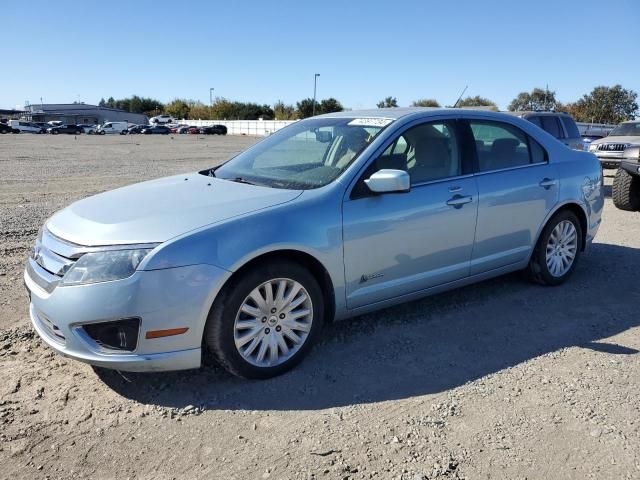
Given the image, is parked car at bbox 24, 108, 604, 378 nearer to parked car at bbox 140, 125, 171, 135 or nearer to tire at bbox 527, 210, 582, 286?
tire at bbox 527, 210, 582, 286

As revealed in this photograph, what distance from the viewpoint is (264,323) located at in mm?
3477

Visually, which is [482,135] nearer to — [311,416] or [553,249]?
[553,249]

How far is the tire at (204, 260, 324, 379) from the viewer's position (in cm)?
329

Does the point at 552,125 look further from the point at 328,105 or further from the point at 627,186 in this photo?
the point at 328,105

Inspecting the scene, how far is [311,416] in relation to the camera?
3.15 metres

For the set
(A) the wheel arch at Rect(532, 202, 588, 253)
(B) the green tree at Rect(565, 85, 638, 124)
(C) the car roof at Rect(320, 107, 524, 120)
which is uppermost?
(B) the green tree at Rect(565, 85, 638, 124)

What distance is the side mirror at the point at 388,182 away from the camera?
147 inches

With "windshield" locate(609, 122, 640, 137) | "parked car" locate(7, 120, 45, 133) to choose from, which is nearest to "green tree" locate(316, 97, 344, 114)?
"parked car" locate(7, 120, 45, 133)

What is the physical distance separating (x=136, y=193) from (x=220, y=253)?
123 cm

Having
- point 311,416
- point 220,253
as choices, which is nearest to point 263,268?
point 220,253

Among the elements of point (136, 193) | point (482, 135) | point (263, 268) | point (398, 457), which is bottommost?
point (398, 457)

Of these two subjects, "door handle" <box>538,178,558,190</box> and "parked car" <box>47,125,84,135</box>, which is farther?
"parked car" <box>47,125,84,135</box>

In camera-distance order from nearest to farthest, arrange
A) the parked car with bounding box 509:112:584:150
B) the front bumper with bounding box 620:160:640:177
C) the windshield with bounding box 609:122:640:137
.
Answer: the front bumper with bounding box 620:160:640:177, the parked car with bounding box 509:112:584:150, the windshield with bounding box 609:122:640:137

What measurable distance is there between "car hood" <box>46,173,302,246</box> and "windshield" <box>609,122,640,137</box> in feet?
46.3
